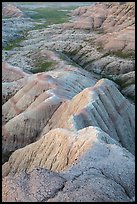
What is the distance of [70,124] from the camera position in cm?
3438

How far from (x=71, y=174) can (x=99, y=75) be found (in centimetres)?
5661

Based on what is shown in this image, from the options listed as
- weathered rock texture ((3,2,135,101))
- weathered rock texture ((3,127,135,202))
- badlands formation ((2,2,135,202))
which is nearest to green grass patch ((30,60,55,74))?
badlands formation ((2,2,135,202))

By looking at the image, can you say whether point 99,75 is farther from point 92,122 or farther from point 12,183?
point 12,183

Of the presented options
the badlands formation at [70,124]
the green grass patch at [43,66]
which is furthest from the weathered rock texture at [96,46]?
the green grass patch at [43,66]

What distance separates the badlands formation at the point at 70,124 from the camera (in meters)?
18.9

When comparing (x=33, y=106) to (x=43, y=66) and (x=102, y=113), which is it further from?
(x=43, y=66)

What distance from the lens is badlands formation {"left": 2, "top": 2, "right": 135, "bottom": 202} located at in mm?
18938

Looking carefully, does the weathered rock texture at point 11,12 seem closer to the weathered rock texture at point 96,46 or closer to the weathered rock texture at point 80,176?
the weathered rock texture at point 96,46

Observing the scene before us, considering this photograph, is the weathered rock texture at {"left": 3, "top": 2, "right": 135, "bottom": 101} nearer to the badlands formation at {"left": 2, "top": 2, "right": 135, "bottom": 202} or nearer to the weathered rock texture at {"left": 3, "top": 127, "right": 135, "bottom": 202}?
the badlands formation at {"left": 2, "top": 2, "right": 135, "bottom": 202}

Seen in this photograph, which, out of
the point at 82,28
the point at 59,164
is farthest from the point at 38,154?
the point at 82,28

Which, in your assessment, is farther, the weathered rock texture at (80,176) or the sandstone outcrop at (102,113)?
the sandstone outcrop at (102,113)

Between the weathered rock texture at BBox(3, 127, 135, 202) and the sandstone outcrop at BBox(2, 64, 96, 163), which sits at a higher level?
the weathered rock texture at BBox(3, 127, 135, 202)

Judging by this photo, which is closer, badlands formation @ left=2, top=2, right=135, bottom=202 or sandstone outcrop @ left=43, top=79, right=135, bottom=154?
badlands formation @ left=2, top=2, right=135, bottom=202

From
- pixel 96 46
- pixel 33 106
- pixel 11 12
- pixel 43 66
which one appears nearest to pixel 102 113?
pixel 33 106
